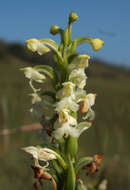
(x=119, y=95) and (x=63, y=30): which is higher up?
(x=63, y=30)

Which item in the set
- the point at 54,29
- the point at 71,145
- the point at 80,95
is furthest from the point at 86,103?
the point at 54,29

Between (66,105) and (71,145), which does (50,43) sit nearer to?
(66,105)

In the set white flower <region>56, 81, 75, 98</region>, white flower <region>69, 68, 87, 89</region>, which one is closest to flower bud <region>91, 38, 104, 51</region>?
white flower <region>69, 68, 87, 89</region>

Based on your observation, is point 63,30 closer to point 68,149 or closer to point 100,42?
point 100,42

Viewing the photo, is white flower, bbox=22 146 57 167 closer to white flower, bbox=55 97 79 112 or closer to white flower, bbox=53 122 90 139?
white flower, bbox=53 122 90 139

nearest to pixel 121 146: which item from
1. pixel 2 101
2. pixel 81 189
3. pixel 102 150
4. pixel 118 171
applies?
pixel 102 150

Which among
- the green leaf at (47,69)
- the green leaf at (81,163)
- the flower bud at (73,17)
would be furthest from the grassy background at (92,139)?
the flower bud at (73,17)

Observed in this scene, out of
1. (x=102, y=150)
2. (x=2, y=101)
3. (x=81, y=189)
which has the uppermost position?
(x=81, y=189)
